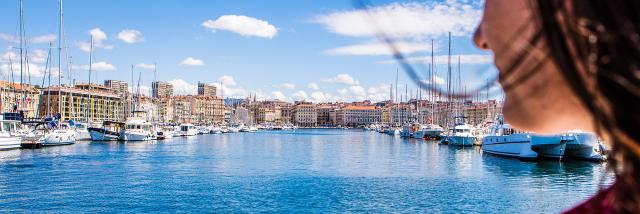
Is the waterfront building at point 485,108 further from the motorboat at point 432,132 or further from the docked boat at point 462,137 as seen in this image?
the motorboat at point 432,132

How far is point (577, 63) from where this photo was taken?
0.81 meters

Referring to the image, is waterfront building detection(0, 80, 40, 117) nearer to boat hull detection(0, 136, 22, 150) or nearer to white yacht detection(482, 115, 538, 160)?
boat hull detection(0, 136, 22, 150)

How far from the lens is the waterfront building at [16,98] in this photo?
61.8 metres

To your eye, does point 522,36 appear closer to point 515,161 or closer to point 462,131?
point 515,161

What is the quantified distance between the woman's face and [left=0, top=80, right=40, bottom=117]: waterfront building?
55103 mm

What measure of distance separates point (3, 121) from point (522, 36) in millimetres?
50848

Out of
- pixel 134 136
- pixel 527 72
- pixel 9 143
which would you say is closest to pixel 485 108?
pixel 134 136

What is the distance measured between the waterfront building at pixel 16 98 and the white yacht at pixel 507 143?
41788 mm

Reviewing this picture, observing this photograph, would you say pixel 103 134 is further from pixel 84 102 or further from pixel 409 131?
pixel 84 102

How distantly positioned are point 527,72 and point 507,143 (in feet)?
141

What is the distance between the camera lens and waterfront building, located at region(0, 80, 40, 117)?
2433 inches

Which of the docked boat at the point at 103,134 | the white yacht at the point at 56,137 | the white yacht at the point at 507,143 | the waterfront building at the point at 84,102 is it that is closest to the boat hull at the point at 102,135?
the docked boat at the point at 103,134

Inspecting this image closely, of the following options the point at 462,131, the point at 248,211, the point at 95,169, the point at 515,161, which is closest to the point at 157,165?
the point at 95,169

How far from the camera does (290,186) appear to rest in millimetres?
25875
